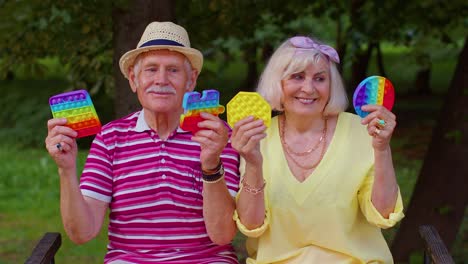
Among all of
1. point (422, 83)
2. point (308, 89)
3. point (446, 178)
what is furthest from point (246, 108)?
point (422, 83)

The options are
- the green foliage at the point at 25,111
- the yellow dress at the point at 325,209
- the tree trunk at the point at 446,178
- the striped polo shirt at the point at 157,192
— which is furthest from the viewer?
the green foliage at the point at 25,111

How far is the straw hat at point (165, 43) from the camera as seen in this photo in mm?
3148

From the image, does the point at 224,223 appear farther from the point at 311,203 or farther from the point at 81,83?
the point at 81,83

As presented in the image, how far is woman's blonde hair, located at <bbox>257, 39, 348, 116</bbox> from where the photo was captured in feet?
10.2

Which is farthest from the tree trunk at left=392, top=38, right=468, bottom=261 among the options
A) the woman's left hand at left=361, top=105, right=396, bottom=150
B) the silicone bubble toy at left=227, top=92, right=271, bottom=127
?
the silicone bubble toy at left=227, top=92, right=271, bottom=127

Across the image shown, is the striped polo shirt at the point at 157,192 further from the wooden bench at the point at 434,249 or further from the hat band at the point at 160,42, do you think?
the wooden bench at the point at 434,249

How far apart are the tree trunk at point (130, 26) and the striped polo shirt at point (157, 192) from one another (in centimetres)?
118

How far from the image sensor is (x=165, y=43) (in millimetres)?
3156

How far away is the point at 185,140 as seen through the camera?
10.7ft

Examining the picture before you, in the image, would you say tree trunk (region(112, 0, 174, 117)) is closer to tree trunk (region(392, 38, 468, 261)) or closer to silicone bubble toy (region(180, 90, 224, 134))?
silicone bubble toy (region(180, 90, 224, 134))

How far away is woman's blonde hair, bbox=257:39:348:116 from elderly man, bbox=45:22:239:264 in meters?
0.28

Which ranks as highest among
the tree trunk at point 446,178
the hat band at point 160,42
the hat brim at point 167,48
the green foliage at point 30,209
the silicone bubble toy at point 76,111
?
the hat band at point 160,42

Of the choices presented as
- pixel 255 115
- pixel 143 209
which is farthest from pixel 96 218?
pixel 255 115

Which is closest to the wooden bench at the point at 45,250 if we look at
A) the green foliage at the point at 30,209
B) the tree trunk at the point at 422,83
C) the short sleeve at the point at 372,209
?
the short sleeve at the point at 372,209
